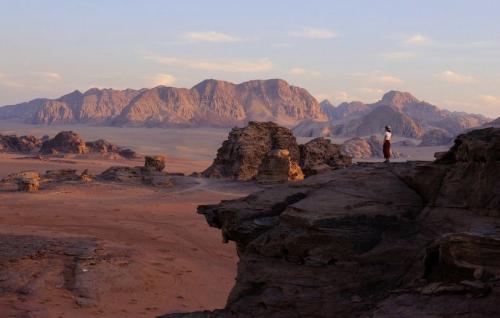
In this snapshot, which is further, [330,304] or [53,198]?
[53,198]

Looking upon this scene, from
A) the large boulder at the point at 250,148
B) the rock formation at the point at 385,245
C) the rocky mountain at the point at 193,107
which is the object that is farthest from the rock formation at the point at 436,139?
the rock formation at the point at 385,245

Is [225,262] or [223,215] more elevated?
[223,215]

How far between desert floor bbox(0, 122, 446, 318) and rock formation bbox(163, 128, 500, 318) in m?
4.27

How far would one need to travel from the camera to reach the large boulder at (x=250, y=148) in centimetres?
3409

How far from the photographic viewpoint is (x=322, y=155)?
32781 millimetres

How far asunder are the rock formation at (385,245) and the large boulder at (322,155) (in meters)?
22.4

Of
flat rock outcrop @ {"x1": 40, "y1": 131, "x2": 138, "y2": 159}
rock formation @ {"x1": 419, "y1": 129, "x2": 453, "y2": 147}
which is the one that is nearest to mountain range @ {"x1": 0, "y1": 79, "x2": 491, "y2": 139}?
rock formation @ {"x1": 419, "y1": 129, "x2": 453, "y2": 147}

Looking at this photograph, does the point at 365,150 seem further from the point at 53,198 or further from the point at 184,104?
the point at 184,104

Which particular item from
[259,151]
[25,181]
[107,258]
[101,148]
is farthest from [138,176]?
[101,148]

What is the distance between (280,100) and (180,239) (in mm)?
173193

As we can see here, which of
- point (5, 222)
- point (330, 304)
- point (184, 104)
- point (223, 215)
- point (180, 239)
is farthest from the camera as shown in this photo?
point (184, 104)

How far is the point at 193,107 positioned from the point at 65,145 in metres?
113

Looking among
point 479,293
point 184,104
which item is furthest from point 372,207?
point 184,104

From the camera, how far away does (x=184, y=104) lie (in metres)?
170
